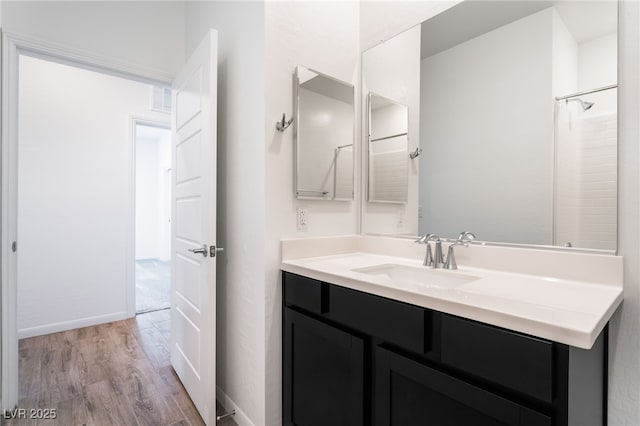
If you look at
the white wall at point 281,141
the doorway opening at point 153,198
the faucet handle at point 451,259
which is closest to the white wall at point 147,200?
the doorway opening at point 153,198

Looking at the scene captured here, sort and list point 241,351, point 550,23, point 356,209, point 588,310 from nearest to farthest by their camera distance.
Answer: point 588,310 → point 550,23 → point 241,351 → point 356,209

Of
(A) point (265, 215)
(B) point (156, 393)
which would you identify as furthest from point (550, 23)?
(B) point (156, 393)

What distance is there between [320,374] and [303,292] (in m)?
0.32

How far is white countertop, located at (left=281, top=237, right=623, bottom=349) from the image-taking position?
690mm

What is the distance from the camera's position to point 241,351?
1.63 metres

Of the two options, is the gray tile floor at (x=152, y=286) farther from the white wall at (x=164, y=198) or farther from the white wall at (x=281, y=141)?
the white wall at (x=281, y=141)

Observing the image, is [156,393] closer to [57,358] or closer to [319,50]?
[57,358]

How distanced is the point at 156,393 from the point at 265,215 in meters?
1.40

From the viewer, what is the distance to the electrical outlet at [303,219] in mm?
1555

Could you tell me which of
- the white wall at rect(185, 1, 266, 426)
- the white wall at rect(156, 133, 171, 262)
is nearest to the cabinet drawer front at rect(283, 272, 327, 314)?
the white wall at rect(185, 1, 266, 426)

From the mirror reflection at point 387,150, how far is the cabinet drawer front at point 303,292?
669 millimetres

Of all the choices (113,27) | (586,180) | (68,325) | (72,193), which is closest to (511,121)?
(586,180)

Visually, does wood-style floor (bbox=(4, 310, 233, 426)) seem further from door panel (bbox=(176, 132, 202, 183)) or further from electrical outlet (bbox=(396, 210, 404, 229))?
electrical outlet (bbox=(396, 210, 404, 229))

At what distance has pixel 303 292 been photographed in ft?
4.43
